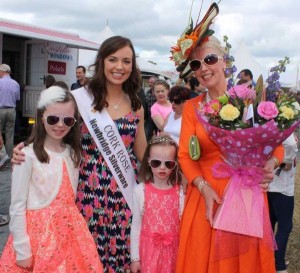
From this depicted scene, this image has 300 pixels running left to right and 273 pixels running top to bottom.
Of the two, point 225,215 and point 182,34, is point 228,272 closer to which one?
point 225,215

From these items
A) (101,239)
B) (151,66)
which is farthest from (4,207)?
(151,66)

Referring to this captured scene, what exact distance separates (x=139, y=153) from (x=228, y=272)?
0.93 metres

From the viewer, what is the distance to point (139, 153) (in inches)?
108

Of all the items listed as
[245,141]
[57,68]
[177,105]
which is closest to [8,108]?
[57,68]

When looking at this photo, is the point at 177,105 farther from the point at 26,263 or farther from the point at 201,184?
the point at 26,263

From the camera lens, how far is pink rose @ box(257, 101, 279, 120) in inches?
76.2

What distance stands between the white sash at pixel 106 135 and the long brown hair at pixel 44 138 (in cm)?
10

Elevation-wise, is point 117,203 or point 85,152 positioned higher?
point 85,152

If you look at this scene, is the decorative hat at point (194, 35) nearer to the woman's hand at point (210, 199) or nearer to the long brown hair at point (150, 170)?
the long brown hair at point (150, 170)

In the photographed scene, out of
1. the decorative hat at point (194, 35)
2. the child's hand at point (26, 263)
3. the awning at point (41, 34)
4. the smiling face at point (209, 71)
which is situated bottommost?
the child's hand at point (26, 263)

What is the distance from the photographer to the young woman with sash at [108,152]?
2523 mm

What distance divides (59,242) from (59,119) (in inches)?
24.2

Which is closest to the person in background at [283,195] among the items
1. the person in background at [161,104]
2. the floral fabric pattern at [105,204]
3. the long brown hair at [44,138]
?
the floral fabric pattern at [105,204]

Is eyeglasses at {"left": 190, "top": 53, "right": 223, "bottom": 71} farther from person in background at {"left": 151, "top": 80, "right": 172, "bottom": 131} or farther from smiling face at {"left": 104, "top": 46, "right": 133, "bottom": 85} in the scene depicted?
person in background at {"left": 151, "top": 80, "right": 172, "bottom": 131}
